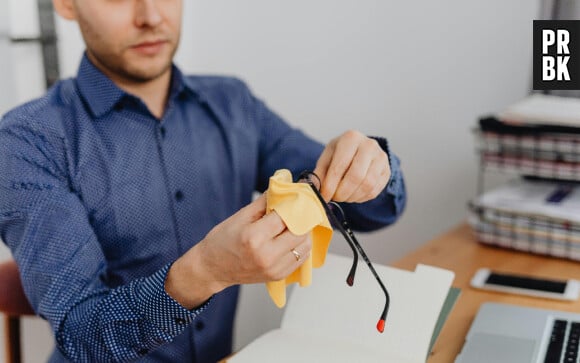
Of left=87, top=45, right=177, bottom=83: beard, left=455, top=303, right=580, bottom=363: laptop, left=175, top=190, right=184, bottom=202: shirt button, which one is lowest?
left=455, top=303, right=580, bottom=363: laptop

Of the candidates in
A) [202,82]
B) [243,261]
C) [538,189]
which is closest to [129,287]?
[243,261]

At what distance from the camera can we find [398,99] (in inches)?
64.2

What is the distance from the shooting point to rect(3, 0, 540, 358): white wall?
1.53 metres

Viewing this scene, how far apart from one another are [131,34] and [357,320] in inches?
22.6

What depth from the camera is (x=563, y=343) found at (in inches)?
36.1

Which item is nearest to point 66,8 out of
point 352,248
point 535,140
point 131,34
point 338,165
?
point 131,34

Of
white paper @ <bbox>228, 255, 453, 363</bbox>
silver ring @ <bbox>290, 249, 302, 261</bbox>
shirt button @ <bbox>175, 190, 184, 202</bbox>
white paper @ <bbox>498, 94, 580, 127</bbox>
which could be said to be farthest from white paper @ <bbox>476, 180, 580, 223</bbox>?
silver ring @ <bbox>290, 249, 302, 261</bbox>

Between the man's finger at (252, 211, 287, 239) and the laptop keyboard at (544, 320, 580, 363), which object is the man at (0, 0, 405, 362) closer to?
the man's finger at (252, 211, 287, 239)

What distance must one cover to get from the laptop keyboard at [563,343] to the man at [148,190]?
31 cm

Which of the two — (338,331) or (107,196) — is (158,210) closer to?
(107,196)

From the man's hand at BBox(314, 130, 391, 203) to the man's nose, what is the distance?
0.37m

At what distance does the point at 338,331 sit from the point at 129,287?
28 cm

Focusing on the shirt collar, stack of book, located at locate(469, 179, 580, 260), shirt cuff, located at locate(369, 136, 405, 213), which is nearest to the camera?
shirt cuff, located at locate(369, 136, 405, 213)

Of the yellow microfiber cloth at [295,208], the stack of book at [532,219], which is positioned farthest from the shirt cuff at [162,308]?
the stack of book at [532,219]
